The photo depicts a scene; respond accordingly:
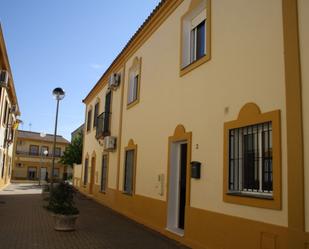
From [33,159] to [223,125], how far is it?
59.1 m

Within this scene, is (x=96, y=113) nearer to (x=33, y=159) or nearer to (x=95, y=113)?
(x=95, y=113)

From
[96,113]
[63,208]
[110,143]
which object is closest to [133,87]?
[110,143]

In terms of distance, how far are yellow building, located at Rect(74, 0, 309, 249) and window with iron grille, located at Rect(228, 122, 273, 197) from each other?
0.7 inches

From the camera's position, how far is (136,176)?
12.4 meters

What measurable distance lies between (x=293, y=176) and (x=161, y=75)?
6380mm

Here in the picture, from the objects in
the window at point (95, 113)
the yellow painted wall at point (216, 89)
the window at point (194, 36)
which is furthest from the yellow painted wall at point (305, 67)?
the window at point (95, 113)

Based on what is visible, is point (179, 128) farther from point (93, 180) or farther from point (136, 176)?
point (93, 180)

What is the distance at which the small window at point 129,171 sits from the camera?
13289mm

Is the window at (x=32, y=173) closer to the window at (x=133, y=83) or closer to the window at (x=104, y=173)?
the window at (x=104, y=173)

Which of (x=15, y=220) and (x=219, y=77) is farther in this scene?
(x=15, y=220)

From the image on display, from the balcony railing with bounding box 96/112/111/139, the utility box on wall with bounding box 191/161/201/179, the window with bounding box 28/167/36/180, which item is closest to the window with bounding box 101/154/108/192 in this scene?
the balcony railing with bounding box 96/112/111/139

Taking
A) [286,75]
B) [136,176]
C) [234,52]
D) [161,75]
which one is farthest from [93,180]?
Answer: [286,75]

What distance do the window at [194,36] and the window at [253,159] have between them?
2.38 metres

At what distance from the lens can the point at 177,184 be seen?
9812mm
